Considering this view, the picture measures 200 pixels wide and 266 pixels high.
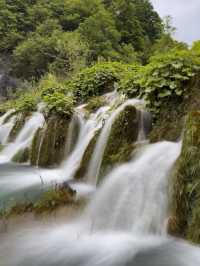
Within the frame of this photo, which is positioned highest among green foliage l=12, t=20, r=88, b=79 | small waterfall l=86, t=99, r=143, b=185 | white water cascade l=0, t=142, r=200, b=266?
green foliage l=12, t=20, r=88, b=79

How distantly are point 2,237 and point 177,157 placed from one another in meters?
2.50

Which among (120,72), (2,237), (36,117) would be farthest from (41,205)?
(120,72)

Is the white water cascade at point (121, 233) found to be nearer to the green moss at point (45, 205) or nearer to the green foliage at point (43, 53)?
the green moss at point (45, 205)

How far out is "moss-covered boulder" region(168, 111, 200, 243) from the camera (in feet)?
12.8

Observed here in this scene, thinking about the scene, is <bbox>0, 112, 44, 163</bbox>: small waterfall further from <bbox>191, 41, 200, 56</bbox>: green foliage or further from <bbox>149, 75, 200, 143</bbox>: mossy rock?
<bbox>191, 41, 200, 56</bbox>: green foliage

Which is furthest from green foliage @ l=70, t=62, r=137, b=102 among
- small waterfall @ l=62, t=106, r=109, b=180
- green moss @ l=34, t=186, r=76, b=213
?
green moss @ l=34, t=186, r=76, b=213

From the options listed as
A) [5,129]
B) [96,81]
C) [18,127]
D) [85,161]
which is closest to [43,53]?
[5,129]

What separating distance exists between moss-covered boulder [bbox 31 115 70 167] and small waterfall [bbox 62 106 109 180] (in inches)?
Answer: 14.5

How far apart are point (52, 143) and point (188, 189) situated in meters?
5.07

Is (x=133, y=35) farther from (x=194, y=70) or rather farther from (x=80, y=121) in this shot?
(x=194, y=70)

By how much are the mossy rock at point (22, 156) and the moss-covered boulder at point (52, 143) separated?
24.2 inches

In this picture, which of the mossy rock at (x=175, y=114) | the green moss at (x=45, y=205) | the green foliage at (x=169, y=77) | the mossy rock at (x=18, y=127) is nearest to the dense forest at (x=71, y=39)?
the mossy rock at (x=18, y=127)

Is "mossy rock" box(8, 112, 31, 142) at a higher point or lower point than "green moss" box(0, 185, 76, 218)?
higher

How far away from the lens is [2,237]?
428 cm
